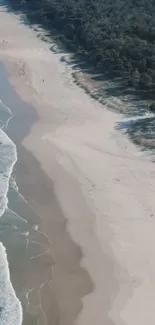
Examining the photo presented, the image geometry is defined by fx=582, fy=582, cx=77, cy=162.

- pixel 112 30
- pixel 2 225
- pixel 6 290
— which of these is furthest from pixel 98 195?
pixel 112 30

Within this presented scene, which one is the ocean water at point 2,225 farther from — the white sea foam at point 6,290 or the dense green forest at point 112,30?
the dense green forest at point 112,30

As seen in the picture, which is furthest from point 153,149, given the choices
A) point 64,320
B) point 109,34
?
point 109,34

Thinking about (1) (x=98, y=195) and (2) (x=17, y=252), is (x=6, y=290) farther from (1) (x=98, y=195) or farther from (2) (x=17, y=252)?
(1) (x=98, y=195)

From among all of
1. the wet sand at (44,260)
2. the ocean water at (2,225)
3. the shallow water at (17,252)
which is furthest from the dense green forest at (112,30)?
the wet sand at (44,260)

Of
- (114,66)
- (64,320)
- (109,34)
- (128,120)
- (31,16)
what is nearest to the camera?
(64,320)

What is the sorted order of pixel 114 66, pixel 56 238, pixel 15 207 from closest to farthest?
pixel 56 238
pixel 15 207
pixel 114 66

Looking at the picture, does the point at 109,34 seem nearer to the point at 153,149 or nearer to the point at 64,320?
the point at 153,149

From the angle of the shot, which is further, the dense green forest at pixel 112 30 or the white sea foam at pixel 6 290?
the dense green forest at pixel 112 30
